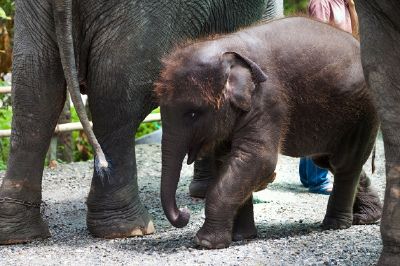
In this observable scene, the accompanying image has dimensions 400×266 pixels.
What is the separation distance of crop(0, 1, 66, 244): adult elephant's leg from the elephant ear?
0.97m

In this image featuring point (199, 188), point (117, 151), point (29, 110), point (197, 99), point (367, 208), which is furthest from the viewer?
point (199, 188)

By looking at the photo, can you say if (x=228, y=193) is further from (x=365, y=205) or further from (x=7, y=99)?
(x=7, y=99)

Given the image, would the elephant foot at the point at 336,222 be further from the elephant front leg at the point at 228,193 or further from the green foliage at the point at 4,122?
the green foliage at the point at 4,122

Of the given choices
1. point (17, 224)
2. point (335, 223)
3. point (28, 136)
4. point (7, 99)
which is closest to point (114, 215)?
point (17, 224)

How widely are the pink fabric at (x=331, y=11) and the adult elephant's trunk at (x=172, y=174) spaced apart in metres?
2.02

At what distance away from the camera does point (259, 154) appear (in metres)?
5.19

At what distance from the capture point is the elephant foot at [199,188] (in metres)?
7.02

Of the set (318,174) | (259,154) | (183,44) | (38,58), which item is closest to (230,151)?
(259,154)

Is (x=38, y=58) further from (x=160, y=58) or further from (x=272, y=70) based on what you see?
(x=272, y=70)

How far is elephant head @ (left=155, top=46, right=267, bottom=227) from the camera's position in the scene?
16.9 ft

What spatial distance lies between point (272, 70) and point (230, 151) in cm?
49

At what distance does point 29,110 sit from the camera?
5441 mm

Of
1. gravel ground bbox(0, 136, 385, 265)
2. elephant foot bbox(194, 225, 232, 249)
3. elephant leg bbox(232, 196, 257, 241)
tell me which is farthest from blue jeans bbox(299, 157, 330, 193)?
elephant foot bbox(194, 225, 232, 249)

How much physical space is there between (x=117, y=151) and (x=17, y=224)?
687mm
